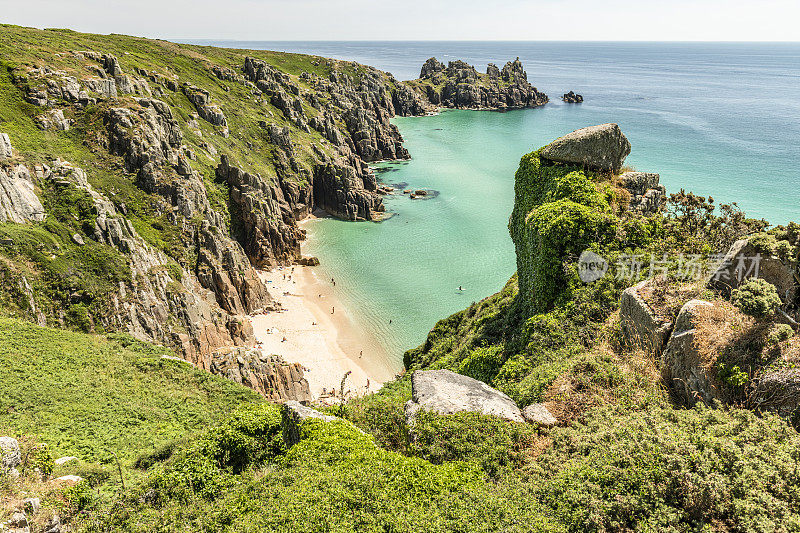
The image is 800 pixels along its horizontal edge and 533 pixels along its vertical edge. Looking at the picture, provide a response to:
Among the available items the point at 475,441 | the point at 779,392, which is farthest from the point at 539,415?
the point at 779,392

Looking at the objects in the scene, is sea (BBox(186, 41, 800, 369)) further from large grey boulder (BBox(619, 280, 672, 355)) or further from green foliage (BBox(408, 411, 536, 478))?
green foliage (BBox(408, 411, 536, 478))

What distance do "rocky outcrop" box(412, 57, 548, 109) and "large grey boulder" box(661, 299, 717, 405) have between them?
168 metres

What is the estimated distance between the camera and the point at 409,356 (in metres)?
30.5

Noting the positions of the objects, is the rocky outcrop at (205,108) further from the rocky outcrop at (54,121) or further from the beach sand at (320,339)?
the beach sand at (320,339)

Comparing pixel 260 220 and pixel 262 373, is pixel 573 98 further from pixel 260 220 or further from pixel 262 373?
pixel 262 373

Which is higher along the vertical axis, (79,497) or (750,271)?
(750,271)

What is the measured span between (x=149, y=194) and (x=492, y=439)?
4655cm

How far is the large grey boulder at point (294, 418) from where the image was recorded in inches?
515

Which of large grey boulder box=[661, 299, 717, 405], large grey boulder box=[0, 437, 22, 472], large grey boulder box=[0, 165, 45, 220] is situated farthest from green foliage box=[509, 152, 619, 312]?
large grey boulder box=[0, 165, 45, 220]

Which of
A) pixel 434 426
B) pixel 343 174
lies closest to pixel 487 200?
pixel 343 174

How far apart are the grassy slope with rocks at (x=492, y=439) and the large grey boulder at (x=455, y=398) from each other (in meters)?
0.58

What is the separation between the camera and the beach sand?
36.6 meters

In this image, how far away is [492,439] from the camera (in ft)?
36.6

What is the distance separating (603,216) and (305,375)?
2748cm
